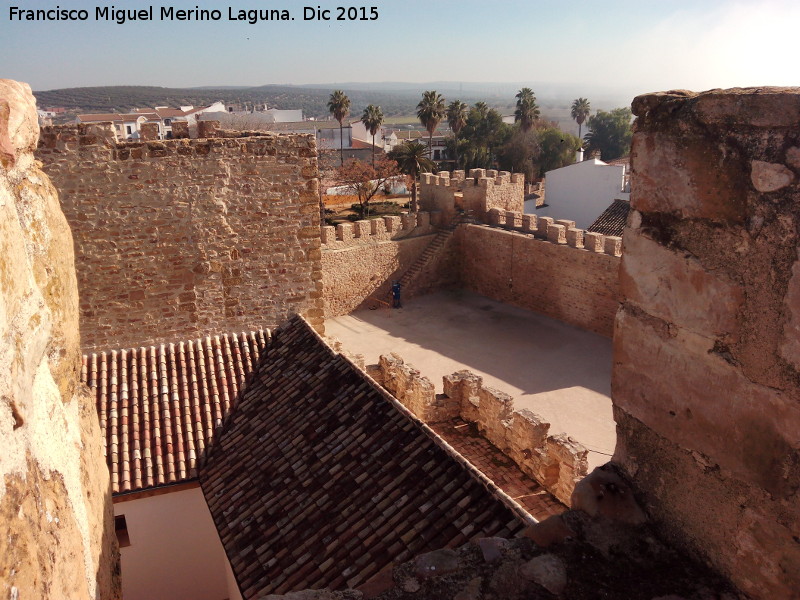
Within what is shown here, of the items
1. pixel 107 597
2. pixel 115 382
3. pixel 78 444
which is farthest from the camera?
pixel 115 382

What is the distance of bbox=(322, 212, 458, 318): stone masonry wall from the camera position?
1917cm

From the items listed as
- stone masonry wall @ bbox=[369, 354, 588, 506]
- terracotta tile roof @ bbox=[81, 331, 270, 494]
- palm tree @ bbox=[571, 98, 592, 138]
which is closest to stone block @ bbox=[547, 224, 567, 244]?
stone masonry wall @ bbox=[369, 354, 588, 506]

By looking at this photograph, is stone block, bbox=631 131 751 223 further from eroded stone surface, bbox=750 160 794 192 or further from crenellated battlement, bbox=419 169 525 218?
crenellated battlement, bbox=419 169 525 218

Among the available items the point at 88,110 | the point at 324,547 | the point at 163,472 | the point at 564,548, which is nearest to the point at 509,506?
the point at 324,547

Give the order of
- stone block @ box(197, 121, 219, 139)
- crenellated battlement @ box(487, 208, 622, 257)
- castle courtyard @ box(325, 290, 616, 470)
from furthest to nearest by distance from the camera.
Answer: crenellated battlement @ box(487, 208, 622, 257) → castle courtyard @ box(325, 290, 616, 470) → stone block @ box(197, 121, 219, 139)

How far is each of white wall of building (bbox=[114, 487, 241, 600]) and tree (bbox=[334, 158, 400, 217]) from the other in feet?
84.4

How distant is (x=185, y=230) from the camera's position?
6883mm

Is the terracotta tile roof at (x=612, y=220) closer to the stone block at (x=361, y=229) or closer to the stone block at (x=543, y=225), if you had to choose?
the stone block at (x=543, y=225)

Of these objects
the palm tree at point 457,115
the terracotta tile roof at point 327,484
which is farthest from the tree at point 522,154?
the terracotta tile roof at point 327,484

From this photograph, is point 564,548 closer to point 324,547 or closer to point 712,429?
point 712,429

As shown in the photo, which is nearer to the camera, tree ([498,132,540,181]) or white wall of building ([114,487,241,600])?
white wall of building ([114,487,241,600])

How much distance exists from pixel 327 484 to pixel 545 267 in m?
14.5

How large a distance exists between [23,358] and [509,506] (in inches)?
120

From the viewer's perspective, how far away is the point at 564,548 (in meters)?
2.29
